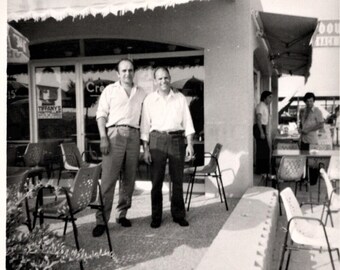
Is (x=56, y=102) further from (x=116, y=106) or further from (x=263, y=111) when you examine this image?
(x=263, y=111)

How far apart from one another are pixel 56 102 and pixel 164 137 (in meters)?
3.44

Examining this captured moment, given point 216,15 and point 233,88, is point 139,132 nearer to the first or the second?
point 233,88

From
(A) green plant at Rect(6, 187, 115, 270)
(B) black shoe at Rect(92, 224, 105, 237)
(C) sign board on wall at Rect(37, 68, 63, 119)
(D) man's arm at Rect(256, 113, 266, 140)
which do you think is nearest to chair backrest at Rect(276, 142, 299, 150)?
(D) man's arm at Rect(256, 113, 266, 140)

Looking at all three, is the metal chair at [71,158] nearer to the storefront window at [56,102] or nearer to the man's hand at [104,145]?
the storefront window at [56,102]

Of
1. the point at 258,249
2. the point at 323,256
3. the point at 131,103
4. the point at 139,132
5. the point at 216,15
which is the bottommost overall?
the point at 323,256

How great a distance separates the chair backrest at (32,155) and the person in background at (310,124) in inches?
177

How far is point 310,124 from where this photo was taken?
737 cm

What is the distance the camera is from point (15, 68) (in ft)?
23.3

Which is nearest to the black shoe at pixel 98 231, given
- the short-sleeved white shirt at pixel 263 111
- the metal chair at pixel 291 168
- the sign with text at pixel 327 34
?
the metal chair at pixel 291 168

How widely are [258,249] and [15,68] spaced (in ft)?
18.7

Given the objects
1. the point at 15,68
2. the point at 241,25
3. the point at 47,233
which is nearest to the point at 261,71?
the point at 241,25

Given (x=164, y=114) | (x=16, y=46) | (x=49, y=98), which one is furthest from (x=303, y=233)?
(x=49, y=98)

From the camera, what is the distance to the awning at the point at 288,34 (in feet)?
20.3

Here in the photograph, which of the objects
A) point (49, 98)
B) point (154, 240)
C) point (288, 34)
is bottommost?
point (154, 240)
